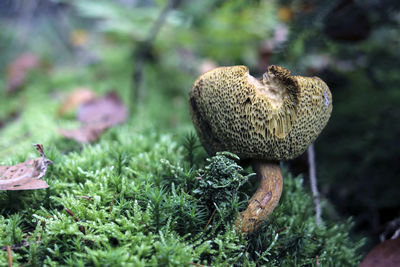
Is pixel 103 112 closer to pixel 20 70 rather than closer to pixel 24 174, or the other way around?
pixel 24 174

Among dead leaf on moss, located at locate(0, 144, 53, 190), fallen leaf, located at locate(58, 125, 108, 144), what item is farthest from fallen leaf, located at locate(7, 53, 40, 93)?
dead leaf on moss, located at locate(0, 144, 53, 190)

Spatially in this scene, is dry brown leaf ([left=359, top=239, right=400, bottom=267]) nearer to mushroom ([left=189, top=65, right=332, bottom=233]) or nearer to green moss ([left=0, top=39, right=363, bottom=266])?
green moss ([left=0, top=39, right=363, bottom=266])

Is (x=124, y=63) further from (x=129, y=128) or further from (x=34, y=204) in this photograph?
(x=34, y=204)

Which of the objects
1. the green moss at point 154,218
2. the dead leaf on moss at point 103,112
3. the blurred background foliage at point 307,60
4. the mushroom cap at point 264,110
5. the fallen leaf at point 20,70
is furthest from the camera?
the fallen leaf at point 20,70

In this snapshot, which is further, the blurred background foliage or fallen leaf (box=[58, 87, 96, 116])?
fallen leaf (box=[58, 87, 96, 116])

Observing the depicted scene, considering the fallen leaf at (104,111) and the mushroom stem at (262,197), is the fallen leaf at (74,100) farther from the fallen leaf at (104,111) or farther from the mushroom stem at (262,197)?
the mushroom stem at (262,197)

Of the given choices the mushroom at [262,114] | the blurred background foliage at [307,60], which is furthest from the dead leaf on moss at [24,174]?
the blurred background foliage at [307,60]

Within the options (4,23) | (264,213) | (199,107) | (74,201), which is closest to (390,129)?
(264,213)
